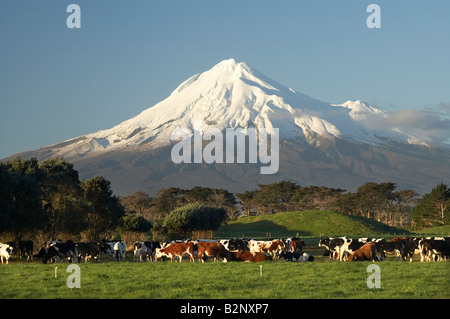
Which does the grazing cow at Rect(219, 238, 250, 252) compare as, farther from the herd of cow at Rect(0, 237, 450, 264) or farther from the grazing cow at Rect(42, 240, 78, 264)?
the grazing cow at Rect(42, 240, 78, 264)

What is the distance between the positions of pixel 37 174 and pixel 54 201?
266 centimetres

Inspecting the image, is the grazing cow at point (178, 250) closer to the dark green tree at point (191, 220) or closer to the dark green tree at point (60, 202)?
the dark green tree at point (60, 202)

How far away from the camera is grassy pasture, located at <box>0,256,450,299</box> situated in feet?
45.9

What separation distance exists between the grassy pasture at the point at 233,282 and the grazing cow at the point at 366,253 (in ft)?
10.6

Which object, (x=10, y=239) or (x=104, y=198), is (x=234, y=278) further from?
(x=104, y=198)

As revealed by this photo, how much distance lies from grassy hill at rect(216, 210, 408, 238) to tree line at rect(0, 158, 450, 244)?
19.3 feet

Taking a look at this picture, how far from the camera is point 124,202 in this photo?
9288 centimetres

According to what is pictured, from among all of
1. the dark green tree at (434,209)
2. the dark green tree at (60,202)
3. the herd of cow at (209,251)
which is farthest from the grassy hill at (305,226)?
the herd of cow at (209,251)

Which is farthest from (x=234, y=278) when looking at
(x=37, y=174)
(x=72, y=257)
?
(x=37, y=174)

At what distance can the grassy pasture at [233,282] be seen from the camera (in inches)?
550

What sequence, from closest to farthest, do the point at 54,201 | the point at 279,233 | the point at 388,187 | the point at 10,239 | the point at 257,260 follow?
the point at 257,260
the point at 10,239
the point at 54,201
the point at 279,233
the point at 388,187

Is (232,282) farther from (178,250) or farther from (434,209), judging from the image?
(434,209)

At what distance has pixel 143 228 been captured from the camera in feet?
157
